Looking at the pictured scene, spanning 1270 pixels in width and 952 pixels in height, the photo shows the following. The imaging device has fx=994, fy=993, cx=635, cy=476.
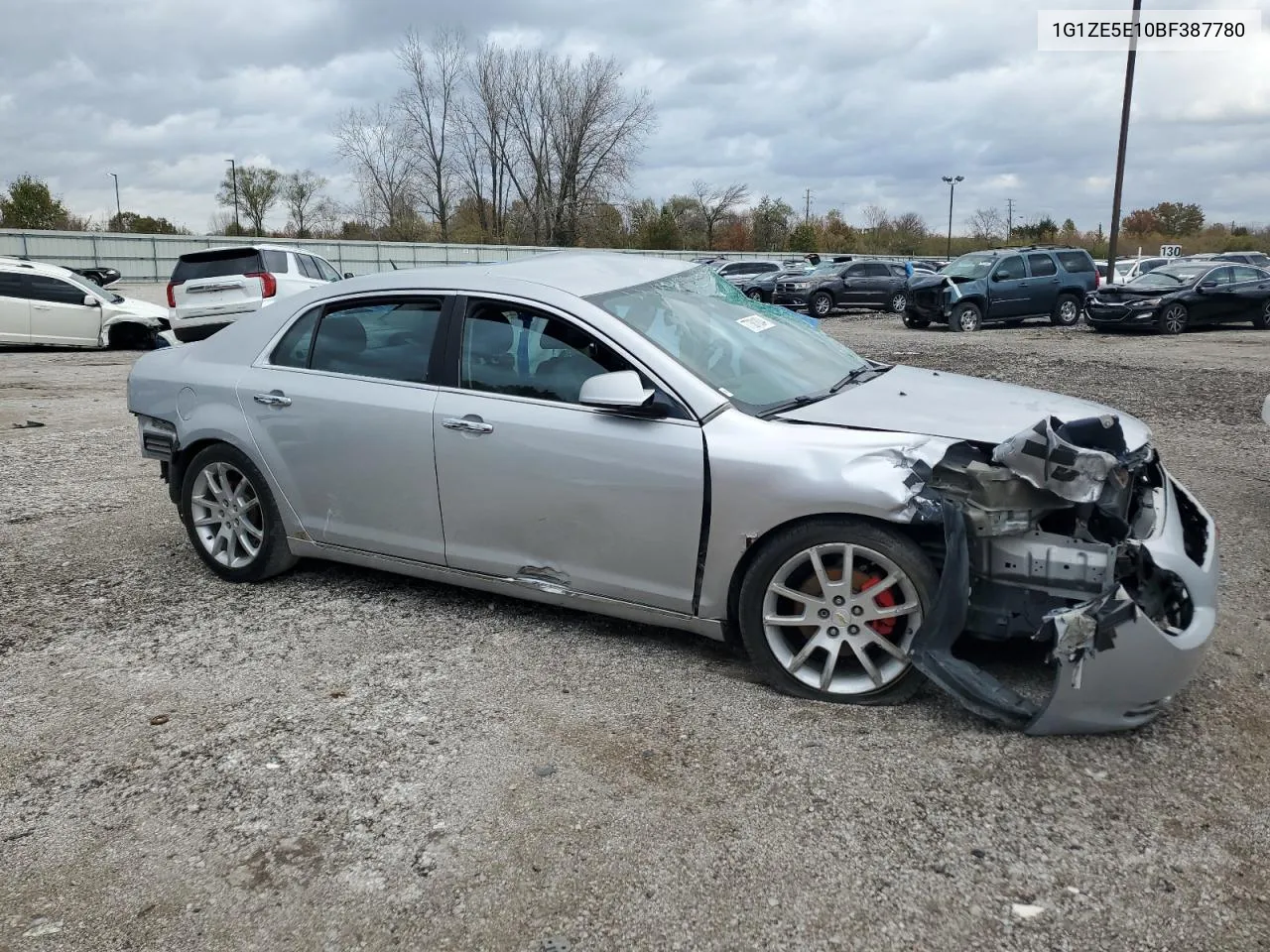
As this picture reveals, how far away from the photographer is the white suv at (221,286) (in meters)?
15.9

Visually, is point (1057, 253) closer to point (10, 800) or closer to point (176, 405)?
point (176, 405)

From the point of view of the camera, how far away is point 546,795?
3012 mm

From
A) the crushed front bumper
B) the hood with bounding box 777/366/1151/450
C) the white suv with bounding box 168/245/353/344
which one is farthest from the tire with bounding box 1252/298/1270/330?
the crushed front bumper

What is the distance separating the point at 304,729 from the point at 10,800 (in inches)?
34.5

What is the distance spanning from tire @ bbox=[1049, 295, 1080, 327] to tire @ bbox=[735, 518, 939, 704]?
69.8 ft

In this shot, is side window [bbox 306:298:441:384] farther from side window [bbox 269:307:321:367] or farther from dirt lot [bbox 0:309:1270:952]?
dirt lot [bbox 0:309:1270:952]

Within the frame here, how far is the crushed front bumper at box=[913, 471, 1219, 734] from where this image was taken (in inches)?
118

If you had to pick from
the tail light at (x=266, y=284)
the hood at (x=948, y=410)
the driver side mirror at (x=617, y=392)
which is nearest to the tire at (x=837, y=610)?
the hood at (x=948, y=410)

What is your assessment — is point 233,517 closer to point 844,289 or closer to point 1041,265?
point 1041,265

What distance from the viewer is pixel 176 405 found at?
4973 mm

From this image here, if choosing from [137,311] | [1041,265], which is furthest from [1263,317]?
[137,311]

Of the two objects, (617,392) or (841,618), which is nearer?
(841,618)

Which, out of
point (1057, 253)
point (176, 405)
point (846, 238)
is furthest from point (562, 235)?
point (176, 405)

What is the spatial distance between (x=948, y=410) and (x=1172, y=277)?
63.3 ft
